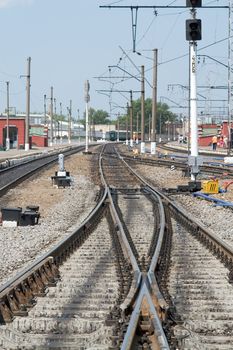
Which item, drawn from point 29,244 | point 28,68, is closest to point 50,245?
point 29,244

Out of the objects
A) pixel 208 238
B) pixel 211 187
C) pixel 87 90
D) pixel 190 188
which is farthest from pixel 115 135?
pixel 208 238

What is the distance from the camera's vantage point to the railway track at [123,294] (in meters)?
6.22

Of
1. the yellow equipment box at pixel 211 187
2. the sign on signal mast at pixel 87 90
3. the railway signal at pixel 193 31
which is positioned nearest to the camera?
the railway signal at pixel 193 31

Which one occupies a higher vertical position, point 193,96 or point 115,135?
point 115,135

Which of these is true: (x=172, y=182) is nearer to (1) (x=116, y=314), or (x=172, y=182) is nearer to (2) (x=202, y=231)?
(2) (x=202, y=231)

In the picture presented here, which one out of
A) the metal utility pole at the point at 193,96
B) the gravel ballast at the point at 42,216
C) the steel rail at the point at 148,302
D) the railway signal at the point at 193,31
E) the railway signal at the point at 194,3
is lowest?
the gravel ballast at the point at 42,216

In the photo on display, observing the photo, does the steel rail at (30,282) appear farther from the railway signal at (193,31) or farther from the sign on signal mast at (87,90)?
the sign on signal mast at (87,90)

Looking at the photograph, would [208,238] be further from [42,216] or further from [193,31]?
[193,31]

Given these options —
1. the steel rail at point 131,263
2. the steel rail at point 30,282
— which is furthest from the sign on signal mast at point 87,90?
the steel rail at point 30,282

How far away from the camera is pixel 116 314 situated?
693 centimetres

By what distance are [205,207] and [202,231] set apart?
610cm

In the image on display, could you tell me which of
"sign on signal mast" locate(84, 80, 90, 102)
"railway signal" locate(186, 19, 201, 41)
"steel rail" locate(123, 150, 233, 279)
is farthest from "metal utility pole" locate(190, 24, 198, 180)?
"sign on signal mast" locate(84, 80, 90, 102)

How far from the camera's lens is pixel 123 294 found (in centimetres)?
802

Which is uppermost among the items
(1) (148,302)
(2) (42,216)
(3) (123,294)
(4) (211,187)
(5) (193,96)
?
(5) (193,96)
